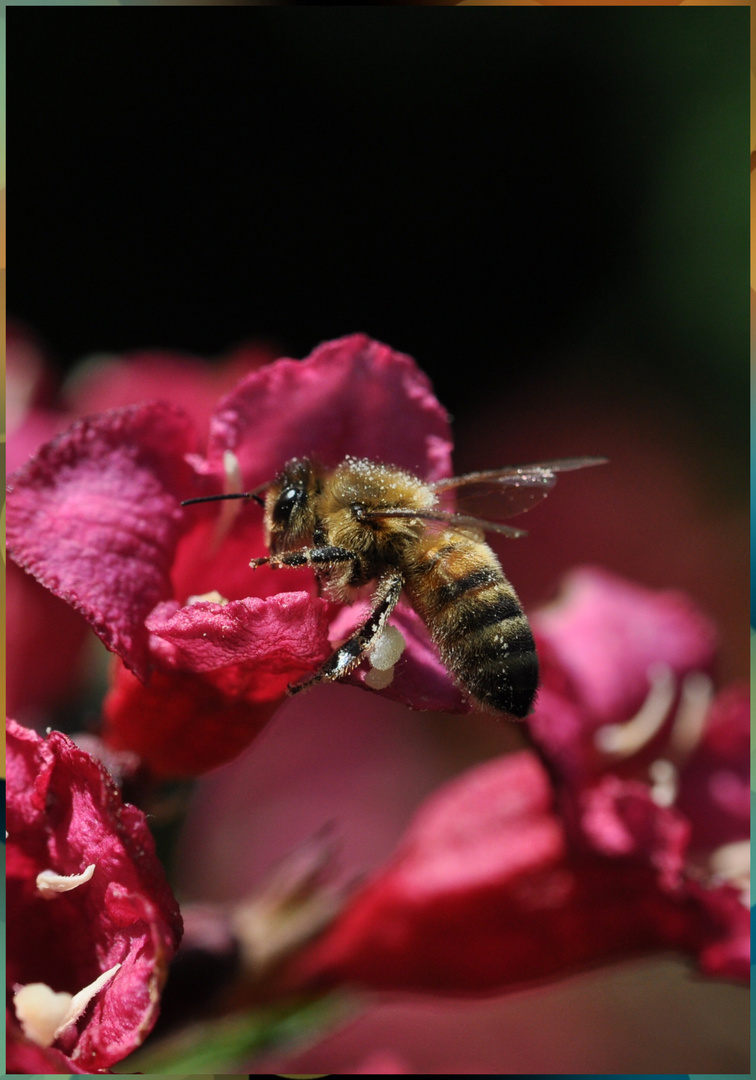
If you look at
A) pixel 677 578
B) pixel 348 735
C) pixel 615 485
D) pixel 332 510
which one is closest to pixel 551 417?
pixel 615 485

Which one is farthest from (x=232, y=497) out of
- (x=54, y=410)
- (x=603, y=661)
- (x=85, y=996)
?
(x=54, y=410)

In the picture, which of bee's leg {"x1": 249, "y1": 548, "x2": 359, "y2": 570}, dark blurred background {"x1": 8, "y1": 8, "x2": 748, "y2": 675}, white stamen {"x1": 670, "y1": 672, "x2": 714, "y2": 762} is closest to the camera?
bee's leg {"x1": 249, "y1": 548, "x2": 359, "y2": 570}

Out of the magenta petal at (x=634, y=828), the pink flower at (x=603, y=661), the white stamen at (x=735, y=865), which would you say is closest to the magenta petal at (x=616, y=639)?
the pink flower at (x=603, y=661)

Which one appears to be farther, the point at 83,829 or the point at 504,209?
the point at 504,209

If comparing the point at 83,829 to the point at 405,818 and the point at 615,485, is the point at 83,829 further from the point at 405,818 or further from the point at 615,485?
the point at 615,485

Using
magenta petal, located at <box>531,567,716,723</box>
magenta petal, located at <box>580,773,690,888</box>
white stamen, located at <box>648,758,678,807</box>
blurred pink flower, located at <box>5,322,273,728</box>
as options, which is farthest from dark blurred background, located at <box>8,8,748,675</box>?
magenta petal, located at <box>580,773,690,888</box>

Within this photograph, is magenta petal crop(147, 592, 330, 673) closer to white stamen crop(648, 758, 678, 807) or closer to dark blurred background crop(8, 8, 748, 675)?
white stamen crop(648, 758, 678, 807)
